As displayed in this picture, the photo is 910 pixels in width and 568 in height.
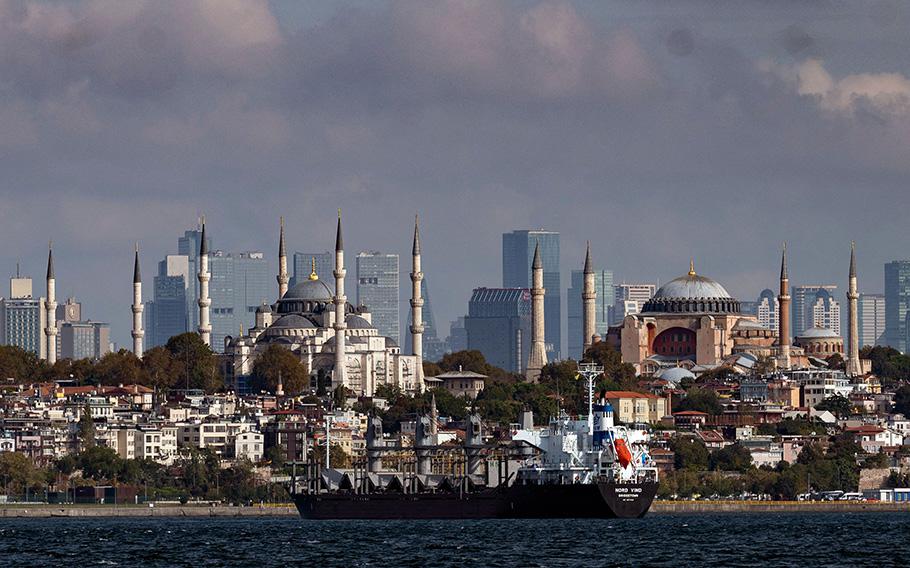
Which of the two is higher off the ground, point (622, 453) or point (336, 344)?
point (336, 344)

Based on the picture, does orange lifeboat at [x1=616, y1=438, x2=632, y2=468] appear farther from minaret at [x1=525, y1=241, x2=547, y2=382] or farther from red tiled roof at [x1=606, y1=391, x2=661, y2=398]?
minaret at [x1=525, y1=241, x2=547, y2=382]

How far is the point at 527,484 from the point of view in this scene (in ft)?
348

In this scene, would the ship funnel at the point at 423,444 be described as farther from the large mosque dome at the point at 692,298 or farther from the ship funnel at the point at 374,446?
the large mosque dome at the point at 692,298

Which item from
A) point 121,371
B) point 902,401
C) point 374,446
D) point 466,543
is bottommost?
point 466,543

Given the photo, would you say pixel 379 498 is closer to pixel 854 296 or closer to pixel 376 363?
pixel 376 363

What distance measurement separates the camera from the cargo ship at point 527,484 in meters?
105

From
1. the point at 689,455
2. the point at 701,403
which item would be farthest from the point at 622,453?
the point at 701,403

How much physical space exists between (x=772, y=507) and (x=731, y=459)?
13475 millimetres

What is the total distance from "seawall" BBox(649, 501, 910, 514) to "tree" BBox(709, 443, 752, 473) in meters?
9.51

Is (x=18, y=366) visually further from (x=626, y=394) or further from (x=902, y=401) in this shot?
(x=902, y=401)

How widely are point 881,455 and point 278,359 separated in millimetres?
39411

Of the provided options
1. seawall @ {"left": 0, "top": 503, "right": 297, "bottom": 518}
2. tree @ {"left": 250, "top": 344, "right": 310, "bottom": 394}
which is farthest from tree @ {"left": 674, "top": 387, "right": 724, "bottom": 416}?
seawall @ {"left": 0, "top": 503, "right": 297, "bottom": 518}

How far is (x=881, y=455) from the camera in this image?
15350cm

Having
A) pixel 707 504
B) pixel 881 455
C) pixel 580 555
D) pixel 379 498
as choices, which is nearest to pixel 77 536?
pixel 379 498
